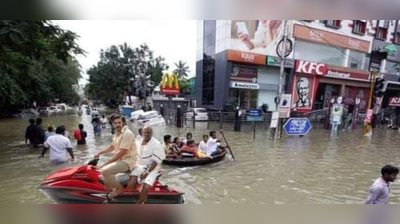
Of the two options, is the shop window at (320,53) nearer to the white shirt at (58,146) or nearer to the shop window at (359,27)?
the shop window at (359,27)

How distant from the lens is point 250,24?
21.2 m

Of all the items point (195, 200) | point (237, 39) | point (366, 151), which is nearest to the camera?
point (195, 200)

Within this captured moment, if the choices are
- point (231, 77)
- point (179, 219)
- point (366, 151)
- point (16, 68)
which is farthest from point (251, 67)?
point (179, 219)

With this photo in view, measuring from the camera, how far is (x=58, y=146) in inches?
266

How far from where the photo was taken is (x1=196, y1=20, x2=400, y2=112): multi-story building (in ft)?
70.5

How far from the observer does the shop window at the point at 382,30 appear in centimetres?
2769

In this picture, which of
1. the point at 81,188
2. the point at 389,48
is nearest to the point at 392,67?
the point at 389,48

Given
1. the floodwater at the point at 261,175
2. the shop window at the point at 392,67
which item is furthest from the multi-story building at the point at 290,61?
the floodwater at the point at 261,175

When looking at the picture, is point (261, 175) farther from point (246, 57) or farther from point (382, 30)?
point (382, 30)

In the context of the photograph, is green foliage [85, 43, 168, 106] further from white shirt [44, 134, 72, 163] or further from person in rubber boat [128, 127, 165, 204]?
person in rubber boat [128, 127, 165, 204]

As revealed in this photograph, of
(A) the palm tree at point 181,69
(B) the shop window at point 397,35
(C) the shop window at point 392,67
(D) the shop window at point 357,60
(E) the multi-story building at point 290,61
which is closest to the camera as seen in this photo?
(E) the multi-story building at point 290,61

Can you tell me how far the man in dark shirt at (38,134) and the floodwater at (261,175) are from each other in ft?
0.88

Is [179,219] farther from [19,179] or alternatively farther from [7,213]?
[19,179]
